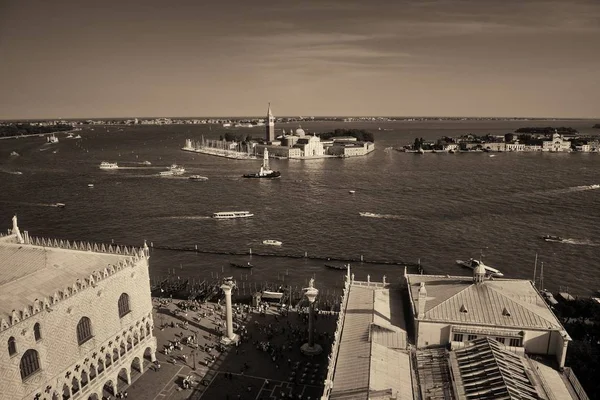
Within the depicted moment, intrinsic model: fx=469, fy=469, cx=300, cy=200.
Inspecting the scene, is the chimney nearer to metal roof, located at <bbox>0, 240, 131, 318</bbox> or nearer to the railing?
the railing

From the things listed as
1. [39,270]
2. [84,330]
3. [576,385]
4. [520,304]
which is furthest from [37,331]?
[576,385]

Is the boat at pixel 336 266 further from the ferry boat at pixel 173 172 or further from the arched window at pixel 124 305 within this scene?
the ferry boat at pixel 173 172

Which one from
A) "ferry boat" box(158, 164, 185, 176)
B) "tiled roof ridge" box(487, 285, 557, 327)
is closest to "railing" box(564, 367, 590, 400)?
"tiled roof ridge" box(487, 285, 557, 327)

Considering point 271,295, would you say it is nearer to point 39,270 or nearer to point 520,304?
point 39,270

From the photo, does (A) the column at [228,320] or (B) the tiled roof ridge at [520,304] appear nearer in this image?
(B) the tiled roof ridge at [520,304]

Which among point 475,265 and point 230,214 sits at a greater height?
point 230,214

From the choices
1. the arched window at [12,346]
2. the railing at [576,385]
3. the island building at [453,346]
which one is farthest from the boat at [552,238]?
the arched window at [12,346]
